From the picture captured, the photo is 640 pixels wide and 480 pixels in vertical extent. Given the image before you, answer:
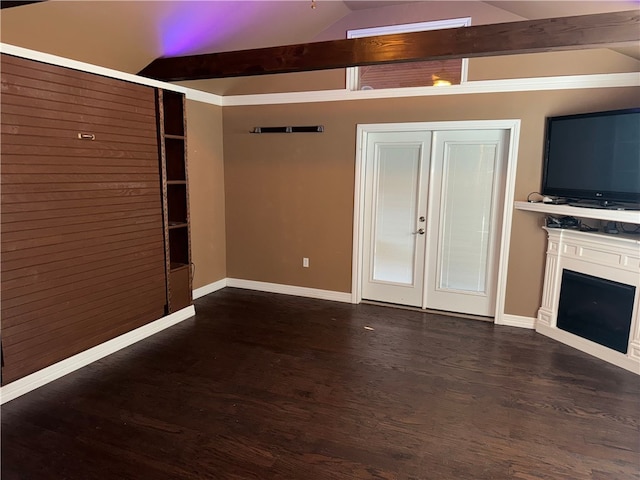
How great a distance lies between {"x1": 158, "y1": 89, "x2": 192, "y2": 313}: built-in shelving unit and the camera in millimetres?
4027

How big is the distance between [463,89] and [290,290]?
9.93 feet

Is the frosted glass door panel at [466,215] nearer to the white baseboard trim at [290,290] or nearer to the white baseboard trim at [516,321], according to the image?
the white baseboard trim at [516,321]

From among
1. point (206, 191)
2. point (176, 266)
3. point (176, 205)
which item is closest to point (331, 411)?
point (176, 266)

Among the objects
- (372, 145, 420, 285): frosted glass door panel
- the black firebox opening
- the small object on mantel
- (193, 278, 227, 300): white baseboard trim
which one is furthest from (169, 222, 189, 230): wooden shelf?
the black firebox opening

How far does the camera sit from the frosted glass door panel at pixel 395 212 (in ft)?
14.8

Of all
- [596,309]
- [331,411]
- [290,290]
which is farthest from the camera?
[290,290]

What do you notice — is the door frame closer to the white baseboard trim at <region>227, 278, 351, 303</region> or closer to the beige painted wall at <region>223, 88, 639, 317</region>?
the beige painted wall at <region>223, 88, 639, 317</region>

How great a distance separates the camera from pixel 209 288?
516 cm

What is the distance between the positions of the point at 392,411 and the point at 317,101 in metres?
3.44

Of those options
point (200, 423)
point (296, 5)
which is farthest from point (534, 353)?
point (296, 5)

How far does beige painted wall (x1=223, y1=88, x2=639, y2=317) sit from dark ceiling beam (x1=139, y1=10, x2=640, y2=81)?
4.03 ft

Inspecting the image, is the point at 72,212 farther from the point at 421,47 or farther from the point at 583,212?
the point at 583,212

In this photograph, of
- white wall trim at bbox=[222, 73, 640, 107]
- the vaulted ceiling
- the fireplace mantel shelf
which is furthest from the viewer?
white wall trim at bbox=[222, 73, 640, 107]

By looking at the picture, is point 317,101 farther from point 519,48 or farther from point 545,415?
point 545,415
